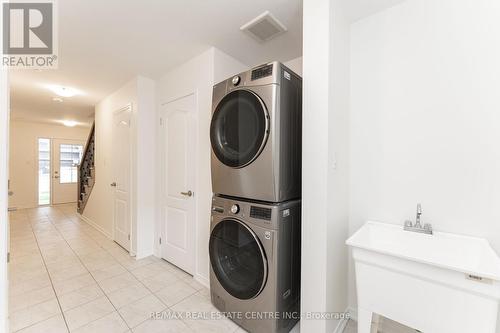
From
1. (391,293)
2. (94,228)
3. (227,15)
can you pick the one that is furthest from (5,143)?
(94,228)

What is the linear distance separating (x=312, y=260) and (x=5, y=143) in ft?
5.47

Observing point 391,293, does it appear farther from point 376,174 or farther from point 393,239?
point 376,174

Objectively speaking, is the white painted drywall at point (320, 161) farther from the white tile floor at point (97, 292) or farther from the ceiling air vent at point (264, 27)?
the white tile floor at point (97, 292)

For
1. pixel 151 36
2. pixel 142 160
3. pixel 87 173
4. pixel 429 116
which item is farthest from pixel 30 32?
pixel 87 173

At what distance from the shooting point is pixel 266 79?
1.47 m

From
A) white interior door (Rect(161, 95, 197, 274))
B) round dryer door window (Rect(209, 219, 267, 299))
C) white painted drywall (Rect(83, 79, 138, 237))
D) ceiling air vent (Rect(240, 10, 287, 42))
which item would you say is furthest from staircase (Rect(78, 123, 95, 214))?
ceiling air vent (Rect(240, 10, 287, 42))

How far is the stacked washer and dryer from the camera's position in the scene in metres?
1.46

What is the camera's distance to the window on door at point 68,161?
22.3ft

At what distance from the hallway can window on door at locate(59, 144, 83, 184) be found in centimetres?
398

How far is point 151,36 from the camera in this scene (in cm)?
206

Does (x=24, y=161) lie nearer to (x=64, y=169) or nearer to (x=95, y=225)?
(x=64, y=169)

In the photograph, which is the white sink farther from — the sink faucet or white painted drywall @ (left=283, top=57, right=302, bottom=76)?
white painted drywall @ (left=283, top=57, right=302, bottom=76)

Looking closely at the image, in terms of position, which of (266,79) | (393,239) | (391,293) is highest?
(266,79)

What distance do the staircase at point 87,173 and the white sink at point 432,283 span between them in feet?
16.9
